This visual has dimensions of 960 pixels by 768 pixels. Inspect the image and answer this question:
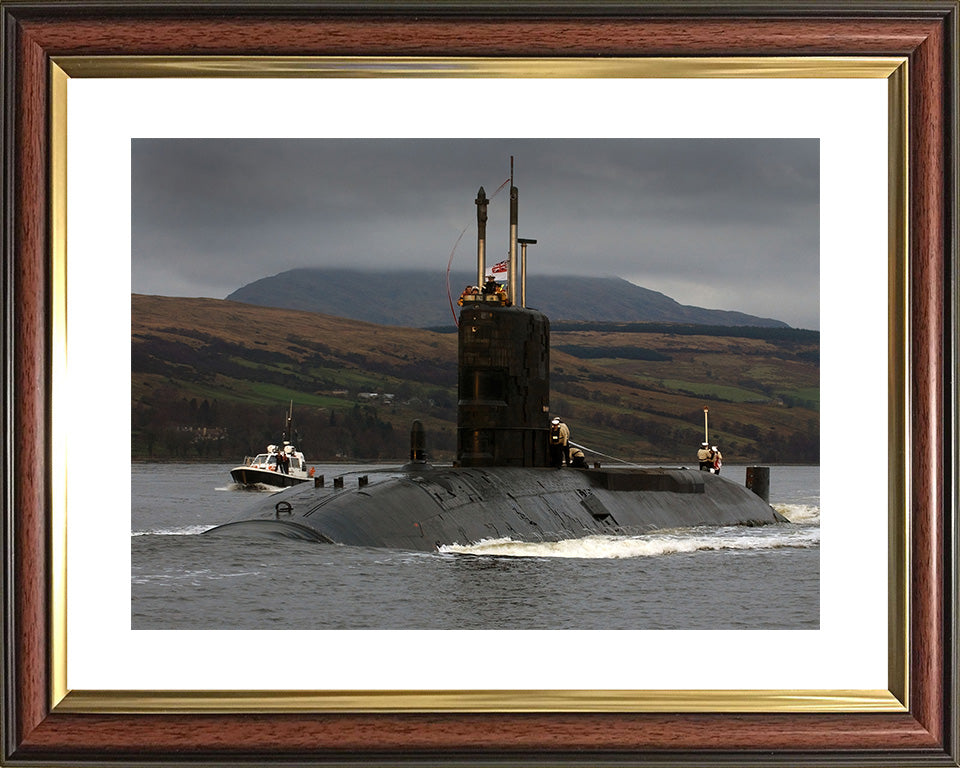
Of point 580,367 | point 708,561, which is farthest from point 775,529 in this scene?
point 580,367

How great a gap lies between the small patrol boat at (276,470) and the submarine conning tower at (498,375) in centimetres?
3169

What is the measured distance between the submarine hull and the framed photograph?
797cm

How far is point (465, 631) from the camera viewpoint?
181 inches

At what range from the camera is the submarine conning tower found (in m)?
17.0

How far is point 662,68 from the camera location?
4.55 metres

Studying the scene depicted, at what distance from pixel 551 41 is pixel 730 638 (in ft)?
8.72

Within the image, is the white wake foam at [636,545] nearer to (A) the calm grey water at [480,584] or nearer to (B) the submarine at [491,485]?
(A) the calm grey water at [480,584]

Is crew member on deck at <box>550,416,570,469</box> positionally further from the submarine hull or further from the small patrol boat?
the small patrol boat

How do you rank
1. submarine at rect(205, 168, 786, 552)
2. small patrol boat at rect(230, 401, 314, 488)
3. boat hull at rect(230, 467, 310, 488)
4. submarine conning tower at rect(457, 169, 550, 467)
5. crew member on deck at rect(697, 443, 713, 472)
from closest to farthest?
submarine at rect(205, 168, 786, 552), submarine conning tower at rect(457, 169, 550, 467), crew member on deck at rect(697, 443, 713, 472), boat hull at rect(230, 467, 310, 488), small patrol boat at rect(230, 401, 314, 488)

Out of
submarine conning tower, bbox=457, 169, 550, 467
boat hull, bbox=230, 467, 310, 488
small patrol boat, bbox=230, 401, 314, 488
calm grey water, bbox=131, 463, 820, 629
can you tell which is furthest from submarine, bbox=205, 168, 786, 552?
small patrol boat, bbox=230, 401, 314, 488

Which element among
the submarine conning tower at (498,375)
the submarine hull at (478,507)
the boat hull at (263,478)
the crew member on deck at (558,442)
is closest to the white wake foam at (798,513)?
the submarine hull at (478,507)

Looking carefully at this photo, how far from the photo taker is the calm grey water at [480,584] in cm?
581

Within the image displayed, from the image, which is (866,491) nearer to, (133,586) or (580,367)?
(133,586)

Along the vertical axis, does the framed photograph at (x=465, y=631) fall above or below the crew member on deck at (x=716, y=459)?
above
